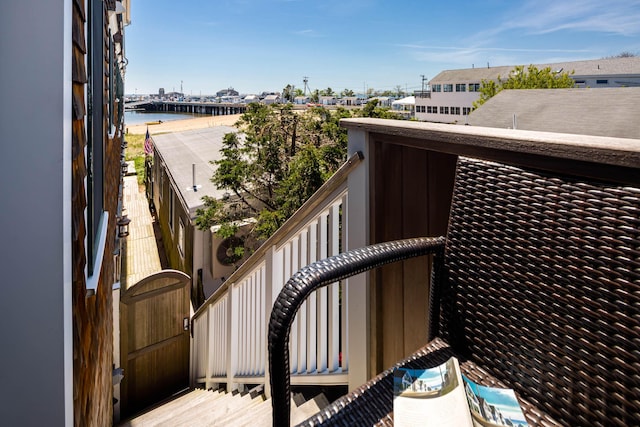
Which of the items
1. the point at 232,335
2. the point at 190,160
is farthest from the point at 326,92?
the point at 232,335

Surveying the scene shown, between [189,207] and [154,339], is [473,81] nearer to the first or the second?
[189,207]

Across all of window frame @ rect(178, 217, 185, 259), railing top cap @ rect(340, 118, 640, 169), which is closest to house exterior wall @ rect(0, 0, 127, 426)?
railing top cap @ rect(340, 118, 640, 169)

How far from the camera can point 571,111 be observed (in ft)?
37.6

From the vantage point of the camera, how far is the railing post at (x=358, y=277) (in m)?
1.46

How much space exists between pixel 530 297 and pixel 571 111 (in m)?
13.1

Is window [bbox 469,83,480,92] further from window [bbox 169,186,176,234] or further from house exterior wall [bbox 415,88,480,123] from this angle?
window [bbox 169,186,176,234]

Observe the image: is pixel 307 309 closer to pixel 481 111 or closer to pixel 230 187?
pixel 230 187

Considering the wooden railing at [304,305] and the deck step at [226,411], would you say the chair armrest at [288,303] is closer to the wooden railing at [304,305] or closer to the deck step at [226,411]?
the wooden railing at [304,305]

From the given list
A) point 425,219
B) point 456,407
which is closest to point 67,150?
point 456,407

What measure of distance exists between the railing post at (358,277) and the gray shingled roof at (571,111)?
10129 mm

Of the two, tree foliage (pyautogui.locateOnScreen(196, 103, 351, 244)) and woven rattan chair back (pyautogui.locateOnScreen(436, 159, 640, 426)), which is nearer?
woven rattan chair back (pyautogui.locateOnScreen(436, 159, 640, 426))

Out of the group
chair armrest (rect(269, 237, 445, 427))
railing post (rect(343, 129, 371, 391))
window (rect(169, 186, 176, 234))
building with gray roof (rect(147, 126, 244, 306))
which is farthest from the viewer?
window (rect(169, 186, 176, 234))

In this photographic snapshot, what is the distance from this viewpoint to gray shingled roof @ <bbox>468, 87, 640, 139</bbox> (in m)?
9.98

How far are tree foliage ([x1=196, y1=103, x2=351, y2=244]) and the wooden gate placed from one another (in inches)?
87.1
